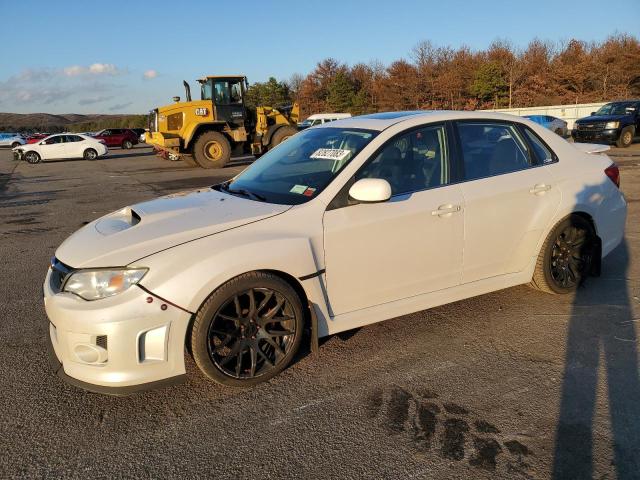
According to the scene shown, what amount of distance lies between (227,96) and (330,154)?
53.2ft

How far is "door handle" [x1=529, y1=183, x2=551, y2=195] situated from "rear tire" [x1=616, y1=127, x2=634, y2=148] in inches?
790

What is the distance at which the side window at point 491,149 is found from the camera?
396cm

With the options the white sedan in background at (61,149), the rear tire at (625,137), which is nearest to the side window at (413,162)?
the rear tire at (625,137)

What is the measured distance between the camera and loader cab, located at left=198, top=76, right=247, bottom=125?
1861 cm

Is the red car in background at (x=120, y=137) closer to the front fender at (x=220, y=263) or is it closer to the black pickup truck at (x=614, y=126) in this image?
the black pickup truck at (x=614, y=126)

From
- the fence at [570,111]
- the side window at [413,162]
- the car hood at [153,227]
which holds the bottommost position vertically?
the car hood at [153,227]

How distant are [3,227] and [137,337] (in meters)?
7.78

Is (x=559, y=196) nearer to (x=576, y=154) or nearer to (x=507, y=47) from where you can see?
(x=576, y=154)

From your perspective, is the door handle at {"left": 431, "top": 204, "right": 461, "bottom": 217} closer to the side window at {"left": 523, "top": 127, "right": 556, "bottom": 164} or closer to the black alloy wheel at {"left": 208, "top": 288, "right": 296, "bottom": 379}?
the side window at {"left": 523, "top": 127, "right": 556, "bottom": 164}

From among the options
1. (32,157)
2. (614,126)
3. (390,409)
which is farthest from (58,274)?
(32,157)

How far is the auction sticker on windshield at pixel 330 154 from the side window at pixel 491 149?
96 cm

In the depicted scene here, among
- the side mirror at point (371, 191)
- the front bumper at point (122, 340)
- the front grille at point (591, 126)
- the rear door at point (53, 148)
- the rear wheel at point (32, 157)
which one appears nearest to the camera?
the front bumper at point (122, 340)

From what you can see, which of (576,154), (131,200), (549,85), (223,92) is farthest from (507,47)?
Result: (576,154)

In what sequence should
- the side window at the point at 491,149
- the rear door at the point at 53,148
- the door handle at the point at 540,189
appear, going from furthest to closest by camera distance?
1. the rear door at the point at 53,148
2. the door handle at the point at 540,189
3. the side window at the point at 491,149
